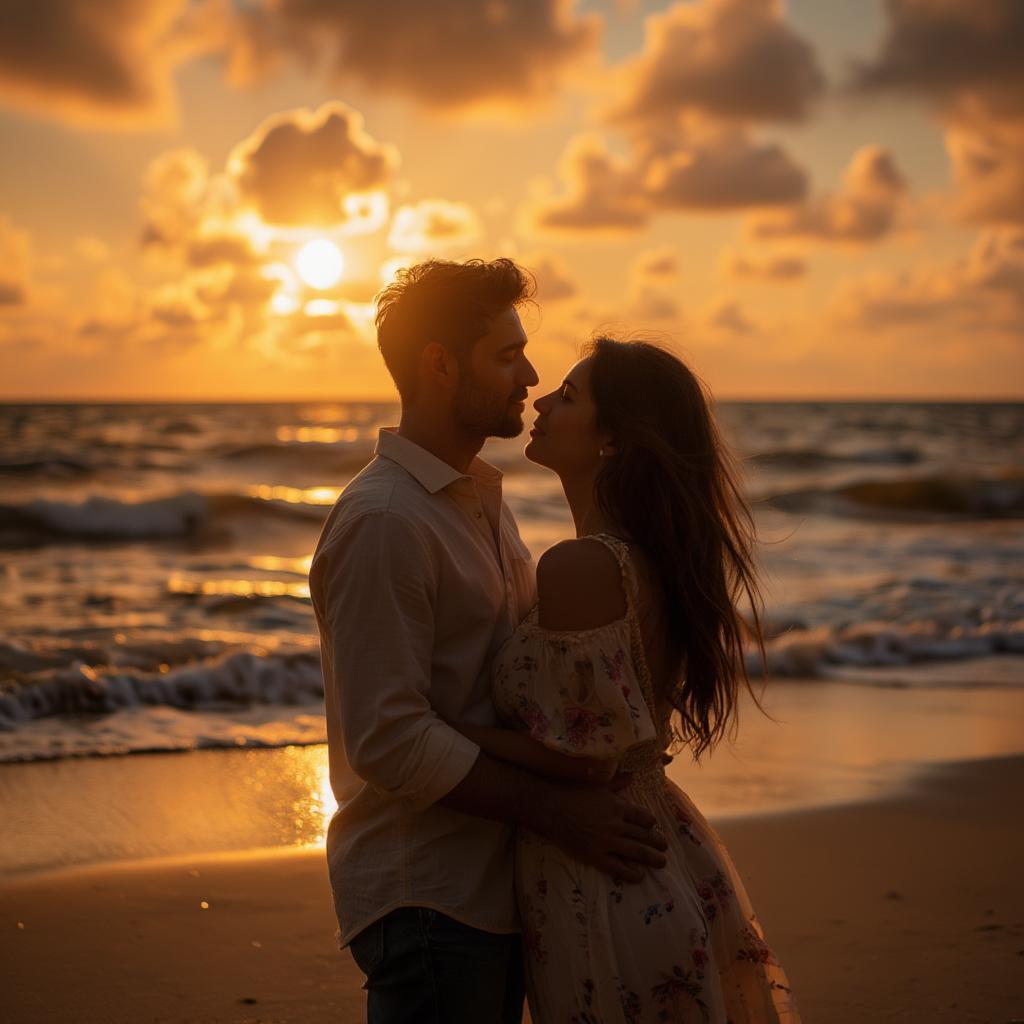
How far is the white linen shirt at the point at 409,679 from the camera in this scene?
2373 mm

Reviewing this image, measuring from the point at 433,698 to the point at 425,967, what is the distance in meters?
0.53

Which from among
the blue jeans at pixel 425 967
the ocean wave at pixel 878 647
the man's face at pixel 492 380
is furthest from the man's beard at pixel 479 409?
the ocean wave at pixel 878 647

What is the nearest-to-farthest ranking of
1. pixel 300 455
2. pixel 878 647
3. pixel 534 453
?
pixel 534 453
pixel 878 647
pixel 300 455

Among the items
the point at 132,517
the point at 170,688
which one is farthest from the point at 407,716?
the point at 132,517

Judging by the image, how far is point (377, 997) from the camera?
2535 mm

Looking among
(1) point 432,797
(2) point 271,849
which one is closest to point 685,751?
(2) point 271,849

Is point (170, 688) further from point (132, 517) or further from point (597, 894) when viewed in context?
point (132, 517)

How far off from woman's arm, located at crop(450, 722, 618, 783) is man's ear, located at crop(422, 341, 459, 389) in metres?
0.75

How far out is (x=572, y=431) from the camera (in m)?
2.89

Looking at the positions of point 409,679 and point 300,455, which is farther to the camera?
point 300,455

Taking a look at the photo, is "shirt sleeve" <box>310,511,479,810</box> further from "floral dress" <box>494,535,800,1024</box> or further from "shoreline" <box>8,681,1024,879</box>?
"shoreline" <box>8,681,1024,879</box>

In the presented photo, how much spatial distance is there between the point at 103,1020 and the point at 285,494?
2184cm

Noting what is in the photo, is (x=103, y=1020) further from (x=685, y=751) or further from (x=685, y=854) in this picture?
(x=685, y=751)

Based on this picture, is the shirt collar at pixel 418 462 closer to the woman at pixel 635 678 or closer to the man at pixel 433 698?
the man at pixel 433 698
